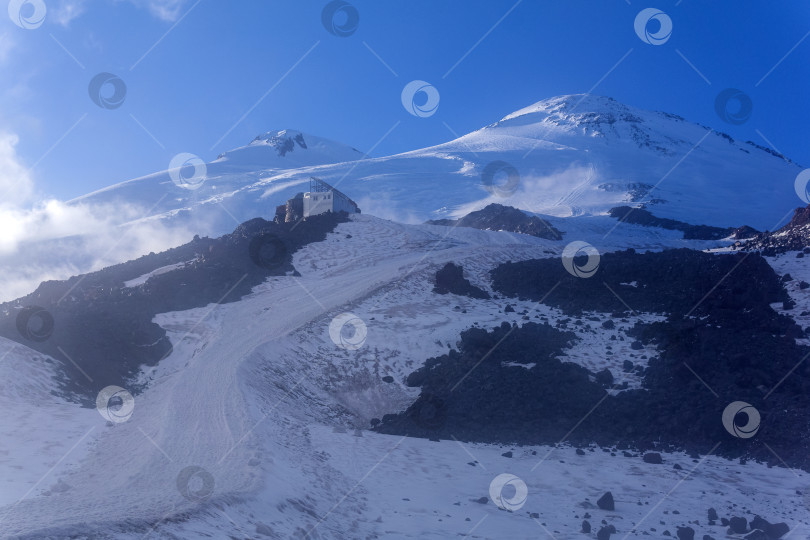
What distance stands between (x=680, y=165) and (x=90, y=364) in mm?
116806

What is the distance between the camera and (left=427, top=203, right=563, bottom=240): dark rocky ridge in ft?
200

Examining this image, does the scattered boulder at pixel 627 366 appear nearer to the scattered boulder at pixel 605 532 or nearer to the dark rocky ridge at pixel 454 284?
the dark rocky ridge at pixel 454 284

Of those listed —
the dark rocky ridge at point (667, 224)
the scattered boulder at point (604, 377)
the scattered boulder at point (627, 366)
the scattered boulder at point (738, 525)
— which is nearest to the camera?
the scattered boulder at point (738, 525)

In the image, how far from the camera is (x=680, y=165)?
118062mm

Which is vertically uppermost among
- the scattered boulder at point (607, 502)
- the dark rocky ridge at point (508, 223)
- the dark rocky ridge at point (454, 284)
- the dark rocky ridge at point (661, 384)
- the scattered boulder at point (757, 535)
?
the dark rocky ridge at point (508, 223)

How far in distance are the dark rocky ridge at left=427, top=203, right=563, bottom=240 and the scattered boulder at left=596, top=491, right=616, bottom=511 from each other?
47305mm

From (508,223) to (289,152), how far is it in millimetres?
86338

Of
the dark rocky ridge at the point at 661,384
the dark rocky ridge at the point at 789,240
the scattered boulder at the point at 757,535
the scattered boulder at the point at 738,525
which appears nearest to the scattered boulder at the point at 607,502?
the scattered boulder at the point at 738,525

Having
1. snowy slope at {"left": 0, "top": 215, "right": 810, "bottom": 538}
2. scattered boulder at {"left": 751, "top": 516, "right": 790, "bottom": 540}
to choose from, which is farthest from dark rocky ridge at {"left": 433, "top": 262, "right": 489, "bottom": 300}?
scattered boulder at {"left": 751, "top": 516, "right": 790, "bottom": 540}

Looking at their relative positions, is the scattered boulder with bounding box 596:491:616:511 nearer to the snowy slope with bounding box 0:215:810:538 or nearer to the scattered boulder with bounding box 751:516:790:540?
the snowy slope with bounding box 0:215:810:538

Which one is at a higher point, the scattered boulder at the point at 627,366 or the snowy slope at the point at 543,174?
the snowy slope at the point at 543,174

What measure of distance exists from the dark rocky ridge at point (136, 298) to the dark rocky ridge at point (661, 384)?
9704mm

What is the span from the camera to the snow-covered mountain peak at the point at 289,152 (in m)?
132

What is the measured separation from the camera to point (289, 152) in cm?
14062
